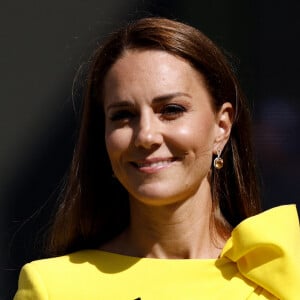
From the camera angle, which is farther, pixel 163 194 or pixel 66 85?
pixel 66 85

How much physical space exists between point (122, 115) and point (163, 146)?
147 mm

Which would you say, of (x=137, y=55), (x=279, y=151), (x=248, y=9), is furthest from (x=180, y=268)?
(x=248, y=9)

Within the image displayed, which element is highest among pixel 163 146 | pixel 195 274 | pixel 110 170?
pixel 163 146

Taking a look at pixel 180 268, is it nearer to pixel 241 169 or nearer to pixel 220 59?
pixel 241 169

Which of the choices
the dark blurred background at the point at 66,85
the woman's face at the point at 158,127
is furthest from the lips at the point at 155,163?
the dark blurred background at the point at 66,85

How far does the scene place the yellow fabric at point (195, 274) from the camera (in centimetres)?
201

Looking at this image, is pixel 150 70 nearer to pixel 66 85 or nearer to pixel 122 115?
pixel 122 115

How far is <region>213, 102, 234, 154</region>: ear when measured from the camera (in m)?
2.17

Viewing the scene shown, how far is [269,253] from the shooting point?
6.77 ft

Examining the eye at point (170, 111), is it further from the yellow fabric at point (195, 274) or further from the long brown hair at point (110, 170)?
the yellow fabric at point (195, 274)

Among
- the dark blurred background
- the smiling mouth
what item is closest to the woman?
the smiling mouth

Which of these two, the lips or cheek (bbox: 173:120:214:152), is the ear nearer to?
cheek (bbox: 173:120:214:152)

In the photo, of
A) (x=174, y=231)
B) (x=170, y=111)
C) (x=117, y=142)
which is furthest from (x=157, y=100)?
(x=174, y=231)

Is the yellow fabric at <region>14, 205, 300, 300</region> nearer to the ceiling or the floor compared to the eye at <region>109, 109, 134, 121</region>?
nearer to the floor
